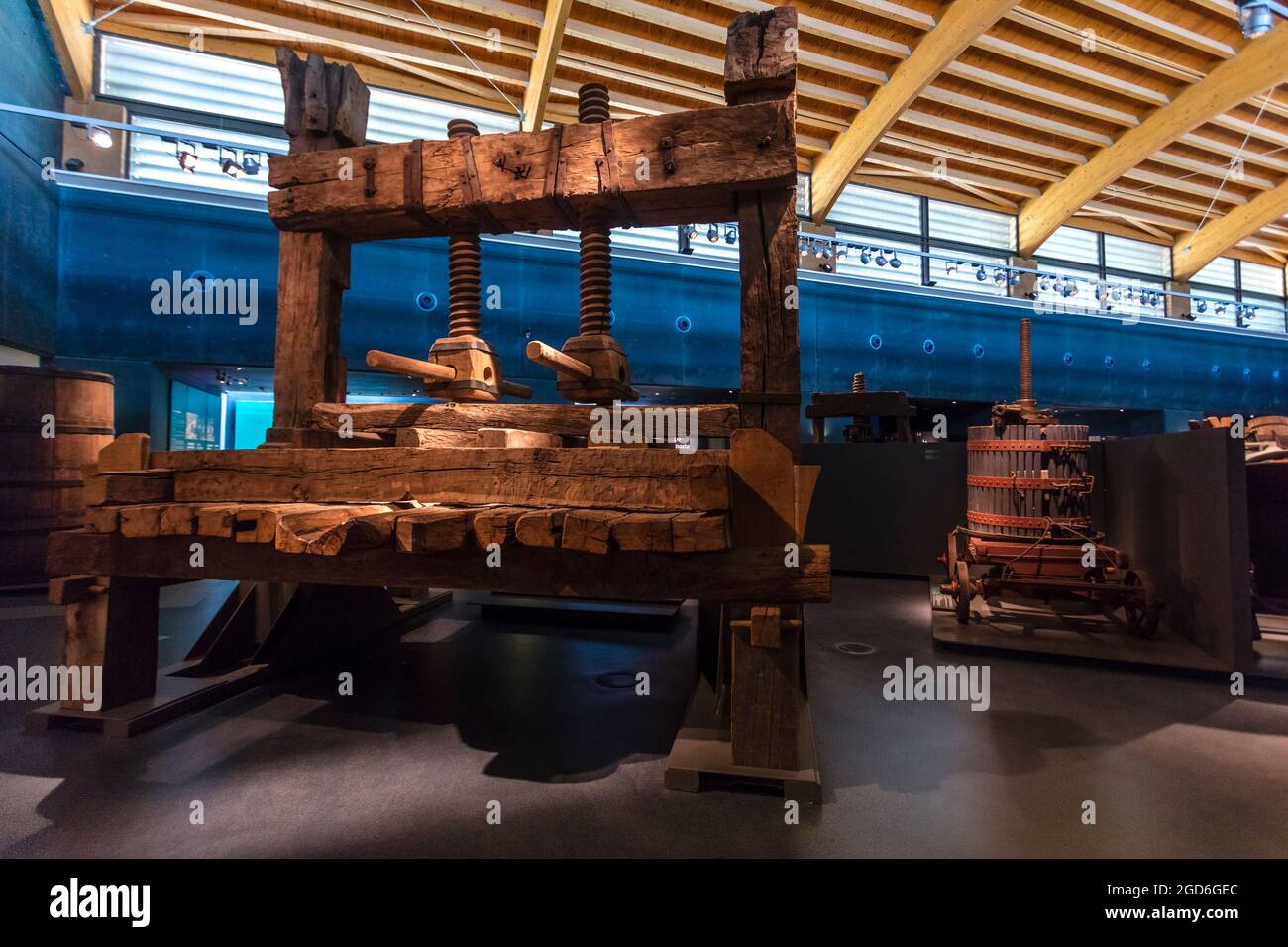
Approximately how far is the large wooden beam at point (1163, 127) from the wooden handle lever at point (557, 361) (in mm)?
15347

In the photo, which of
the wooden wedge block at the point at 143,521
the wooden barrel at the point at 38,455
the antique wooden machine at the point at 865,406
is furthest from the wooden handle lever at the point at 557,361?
the antique wooden machine at the point at 865,406

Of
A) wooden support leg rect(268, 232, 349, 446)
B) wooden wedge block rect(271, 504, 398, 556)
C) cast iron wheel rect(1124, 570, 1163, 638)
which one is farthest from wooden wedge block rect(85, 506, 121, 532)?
cast iron wheel rect(1124, 570, 1163, 638)

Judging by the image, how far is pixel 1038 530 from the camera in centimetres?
527

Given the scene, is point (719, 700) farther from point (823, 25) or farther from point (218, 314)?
point (823, 25)

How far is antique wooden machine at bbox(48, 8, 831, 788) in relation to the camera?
251cm

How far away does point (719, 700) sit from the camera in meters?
3.33

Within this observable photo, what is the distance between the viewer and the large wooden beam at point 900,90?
9703 mm

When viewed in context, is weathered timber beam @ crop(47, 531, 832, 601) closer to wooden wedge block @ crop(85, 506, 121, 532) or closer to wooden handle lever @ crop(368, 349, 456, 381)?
wooden wedge block @ crop(85, 506, 121, 532)

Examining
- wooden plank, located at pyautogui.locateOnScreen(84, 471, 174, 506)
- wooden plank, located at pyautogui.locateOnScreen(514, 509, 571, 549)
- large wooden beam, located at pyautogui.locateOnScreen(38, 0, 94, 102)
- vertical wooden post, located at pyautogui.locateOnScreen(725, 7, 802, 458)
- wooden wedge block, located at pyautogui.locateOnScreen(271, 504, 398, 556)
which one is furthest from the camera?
large wooden beam, located at pyautogui.locateOnScreen(38, 0, 94, 102)

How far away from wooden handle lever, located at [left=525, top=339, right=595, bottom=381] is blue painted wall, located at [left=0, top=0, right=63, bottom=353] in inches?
305

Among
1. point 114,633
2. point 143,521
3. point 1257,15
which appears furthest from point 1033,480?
point 1257,15

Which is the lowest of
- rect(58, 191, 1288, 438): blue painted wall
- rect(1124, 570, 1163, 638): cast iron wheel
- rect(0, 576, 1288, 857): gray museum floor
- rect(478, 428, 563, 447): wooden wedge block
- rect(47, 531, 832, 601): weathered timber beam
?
rect(0, 576, 1288, 857): gray museum floor
